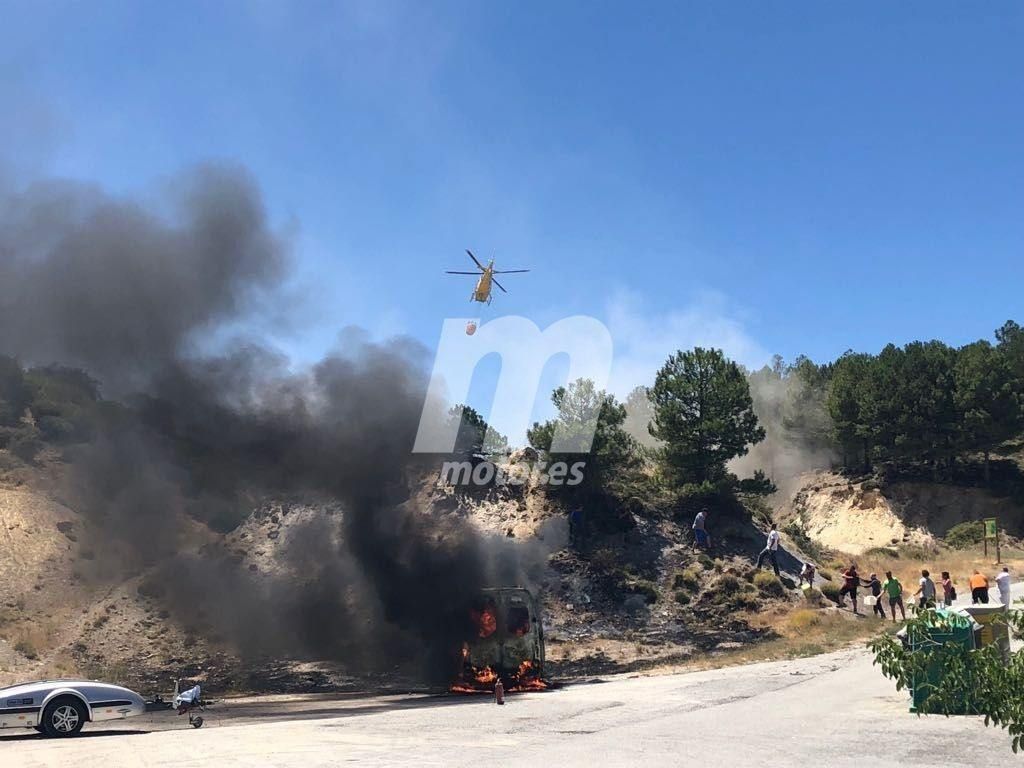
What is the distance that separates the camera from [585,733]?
42.8ft

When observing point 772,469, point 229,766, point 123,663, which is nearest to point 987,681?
point 229,766

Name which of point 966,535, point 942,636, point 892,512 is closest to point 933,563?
point 966,535

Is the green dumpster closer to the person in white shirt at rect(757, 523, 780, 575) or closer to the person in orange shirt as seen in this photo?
the person in orange shirt

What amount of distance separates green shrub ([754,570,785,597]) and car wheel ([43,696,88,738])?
26.5 m

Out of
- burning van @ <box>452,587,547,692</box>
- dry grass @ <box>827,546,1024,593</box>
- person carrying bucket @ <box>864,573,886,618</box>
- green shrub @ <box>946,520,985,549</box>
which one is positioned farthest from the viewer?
green shrub @ <box>946,520,985,549</box>

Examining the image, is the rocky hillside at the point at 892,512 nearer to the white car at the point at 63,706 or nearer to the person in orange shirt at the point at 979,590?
the person in orange shirt at the point at 979,590

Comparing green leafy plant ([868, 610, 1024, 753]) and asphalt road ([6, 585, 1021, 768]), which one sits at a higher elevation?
green leafy plant ([868, 610, 1024, 753])

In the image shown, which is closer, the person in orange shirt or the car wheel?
the car wheel

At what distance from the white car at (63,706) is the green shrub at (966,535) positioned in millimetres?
50447

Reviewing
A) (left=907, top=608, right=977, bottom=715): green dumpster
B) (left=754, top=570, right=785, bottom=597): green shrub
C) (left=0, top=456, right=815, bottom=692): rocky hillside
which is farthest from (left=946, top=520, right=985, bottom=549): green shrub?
(left=907, top=608, right=977, bottom=715): green dumpster

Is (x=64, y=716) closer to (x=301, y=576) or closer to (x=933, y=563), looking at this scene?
(x=301, y=576)

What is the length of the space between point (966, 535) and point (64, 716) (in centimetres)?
5361

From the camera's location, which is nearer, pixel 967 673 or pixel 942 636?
pixel 967 673

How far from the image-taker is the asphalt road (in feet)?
34.5
